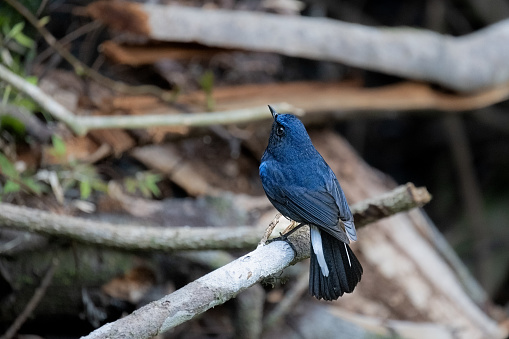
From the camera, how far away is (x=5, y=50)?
3369mm

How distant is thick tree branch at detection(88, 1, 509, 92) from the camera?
3.59 meters

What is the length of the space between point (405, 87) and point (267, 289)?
5.88 feet

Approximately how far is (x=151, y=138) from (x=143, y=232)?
3.62 feet

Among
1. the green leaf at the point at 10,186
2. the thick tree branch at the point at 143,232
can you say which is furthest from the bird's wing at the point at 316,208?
the green leaf at the point at 10,186

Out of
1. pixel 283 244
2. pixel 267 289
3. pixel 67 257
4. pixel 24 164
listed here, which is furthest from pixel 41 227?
pixel 267 289

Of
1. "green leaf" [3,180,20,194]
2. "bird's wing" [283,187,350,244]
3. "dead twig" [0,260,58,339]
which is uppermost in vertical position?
"bird's wing" [283,187,350,244]

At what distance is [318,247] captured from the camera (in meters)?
2.14

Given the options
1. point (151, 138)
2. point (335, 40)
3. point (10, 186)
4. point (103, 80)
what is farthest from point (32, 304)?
point (335, 40)

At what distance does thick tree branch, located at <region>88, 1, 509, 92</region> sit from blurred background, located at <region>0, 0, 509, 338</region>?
15 mm

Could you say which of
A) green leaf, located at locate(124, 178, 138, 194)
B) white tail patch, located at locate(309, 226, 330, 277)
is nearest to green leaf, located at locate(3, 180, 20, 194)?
green leaf, located at locate(124, 178, 138, 194)

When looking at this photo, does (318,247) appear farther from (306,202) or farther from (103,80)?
(103,80)

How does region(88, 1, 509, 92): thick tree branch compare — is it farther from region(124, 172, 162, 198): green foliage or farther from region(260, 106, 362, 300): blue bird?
region(260, 106, 362, 300): blue bird

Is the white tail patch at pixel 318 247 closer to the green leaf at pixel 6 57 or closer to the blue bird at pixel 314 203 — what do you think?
the blue bird at pixel 314 203

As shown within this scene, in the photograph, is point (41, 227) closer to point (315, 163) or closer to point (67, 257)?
point (67, 257)
